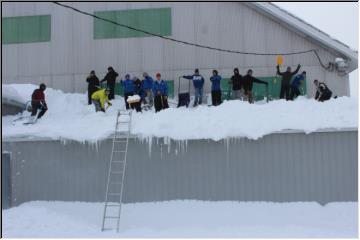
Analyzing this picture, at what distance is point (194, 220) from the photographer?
11.0m

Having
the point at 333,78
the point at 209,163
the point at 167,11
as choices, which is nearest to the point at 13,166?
the point at 209,163

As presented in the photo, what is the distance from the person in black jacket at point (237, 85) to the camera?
598 inches

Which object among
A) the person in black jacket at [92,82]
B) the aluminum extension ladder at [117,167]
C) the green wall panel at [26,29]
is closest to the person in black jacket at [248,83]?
the aluminum extension ladder at [117,167]

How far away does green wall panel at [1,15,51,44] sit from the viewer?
59.1 ft

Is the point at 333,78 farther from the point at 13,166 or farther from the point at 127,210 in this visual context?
the point at 13,166

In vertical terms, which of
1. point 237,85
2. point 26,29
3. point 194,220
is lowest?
point 194,220

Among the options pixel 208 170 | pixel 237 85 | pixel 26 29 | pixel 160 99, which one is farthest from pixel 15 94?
pixel 208 170

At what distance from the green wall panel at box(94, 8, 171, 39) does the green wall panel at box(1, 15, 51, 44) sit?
190 cm

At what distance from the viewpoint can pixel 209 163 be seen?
11.6 metres

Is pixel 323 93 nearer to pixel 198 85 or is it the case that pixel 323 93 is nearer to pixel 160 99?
pixel 198 85

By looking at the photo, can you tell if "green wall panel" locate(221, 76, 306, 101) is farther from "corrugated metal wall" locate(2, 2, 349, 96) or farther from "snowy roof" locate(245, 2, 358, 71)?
"snowy roof" locate(245, 2, 358, 71)

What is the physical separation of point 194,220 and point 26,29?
35.6ft

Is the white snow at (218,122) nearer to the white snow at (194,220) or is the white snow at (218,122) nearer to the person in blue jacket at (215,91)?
the white snow at (194,220)

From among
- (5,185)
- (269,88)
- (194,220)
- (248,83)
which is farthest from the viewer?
(269,88)
